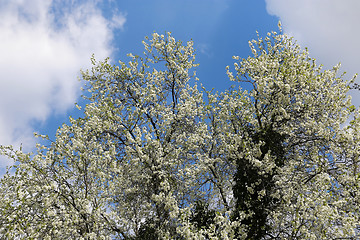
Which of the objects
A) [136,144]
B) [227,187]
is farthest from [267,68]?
[136,144]

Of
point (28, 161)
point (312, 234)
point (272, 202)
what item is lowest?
point (312, 234)

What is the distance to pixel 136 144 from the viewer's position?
14.3 meters

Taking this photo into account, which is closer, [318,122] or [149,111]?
Answer: [318,122]

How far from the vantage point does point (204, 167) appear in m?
15.7

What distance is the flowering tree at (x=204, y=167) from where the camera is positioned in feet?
39.5

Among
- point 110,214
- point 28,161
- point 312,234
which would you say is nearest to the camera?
point 312,234

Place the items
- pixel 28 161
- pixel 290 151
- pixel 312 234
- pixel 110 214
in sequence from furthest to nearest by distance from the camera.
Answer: pixel 290 151, pixel 28 161, pixel 110 214, pixel 312 234

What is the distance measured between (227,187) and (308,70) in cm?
723

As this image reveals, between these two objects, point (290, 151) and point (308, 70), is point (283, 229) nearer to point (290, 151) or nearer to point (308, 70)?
point (290, 151)

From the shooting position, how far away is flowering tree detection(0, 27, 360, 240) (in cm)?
1204

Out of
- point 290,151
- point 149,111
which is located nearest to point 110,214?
point 149,111

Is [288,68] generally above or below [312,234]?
above

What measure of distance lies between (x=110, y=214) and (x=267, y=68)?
406 inches

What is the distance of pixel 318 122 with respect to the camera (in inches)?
589
